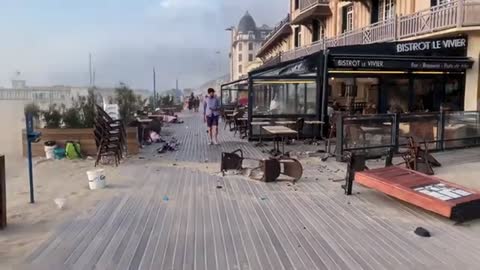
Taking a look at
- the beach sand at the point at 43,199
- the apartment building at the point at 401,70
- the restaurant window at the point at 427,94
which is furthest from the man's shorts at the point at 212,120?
the restaurant window at the point at 427,94

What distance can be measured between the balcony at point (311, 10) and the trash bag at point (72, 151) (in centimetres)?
2222

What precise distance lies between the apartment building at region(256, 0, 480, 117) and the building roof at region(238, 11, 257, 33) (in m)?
119

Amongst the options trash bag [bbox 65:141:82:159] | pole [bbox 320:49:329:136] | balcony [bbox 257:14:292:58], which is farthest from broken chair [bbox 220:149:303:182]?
balcony [bbox 257:14:292:58]

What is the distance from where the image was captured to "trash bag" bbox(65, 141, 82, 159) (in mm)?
11555

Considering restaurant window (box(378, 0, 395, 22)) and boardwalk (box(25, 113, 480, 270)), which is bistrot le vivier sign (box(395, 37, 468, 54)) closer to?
restaurant window (box(378, 0, 395, 22))

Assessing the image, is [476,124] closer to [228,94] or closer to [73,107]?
[73,107]

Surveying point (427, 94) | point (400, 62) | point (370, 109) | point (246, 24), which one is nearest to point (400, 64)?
point (400, 62)

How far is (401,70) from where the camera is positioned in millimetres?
16219

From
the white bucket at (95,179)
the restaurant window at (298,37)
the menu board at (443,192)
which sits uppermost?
the restaurant window at (298,37)

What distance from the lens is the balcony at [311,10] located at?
30328mm

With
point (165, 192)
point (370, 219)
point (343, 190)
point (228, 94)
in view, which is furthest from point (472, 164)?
point (228, 94)

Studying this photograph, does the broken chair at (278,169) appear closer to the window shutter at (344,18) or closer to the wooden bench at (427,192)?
the wooden bench at (427,192)

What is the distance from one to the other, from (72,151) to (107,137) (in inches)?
50.3

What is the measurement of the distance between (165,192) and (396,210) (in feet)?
11.5
